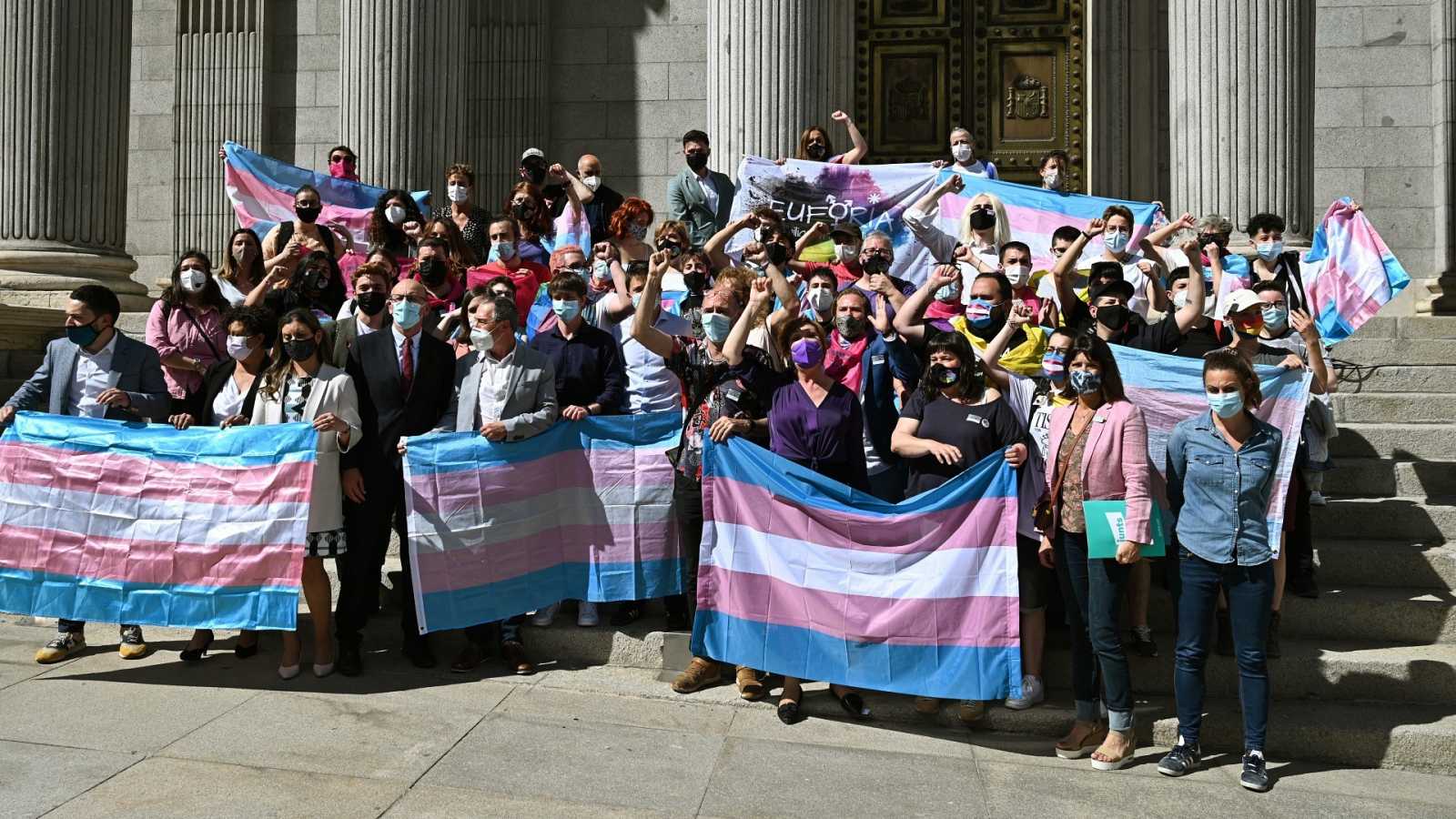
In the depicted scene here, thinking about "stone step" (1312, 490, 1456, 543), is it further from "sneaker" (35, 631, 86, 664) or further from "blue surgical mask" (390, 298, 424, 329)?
"sneaker" (35, 631, 86, 664)

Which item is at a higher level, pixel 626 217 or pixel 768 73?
pixel 768 73

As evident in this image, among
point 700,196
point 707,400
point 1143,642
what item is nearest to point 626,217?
point 700,196

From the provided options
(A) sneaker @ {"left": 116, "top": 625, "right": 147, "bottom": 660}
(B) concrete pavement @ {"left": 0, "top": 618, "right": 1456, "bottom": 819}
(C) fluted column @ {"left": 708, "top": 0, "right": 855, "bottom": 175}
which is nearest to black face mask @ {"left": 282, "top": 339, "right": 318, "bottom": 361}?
(B) concrete pavement @ {"left": 0, "top": 618, "right": 1456, "bottom": 819}

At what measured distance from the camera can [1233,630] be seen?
6.80m

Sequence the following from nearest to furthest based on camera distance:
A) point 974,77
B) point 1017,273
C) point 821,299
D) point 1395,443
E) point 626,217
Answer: point 821,299, point 1017,273, point 1395,443, point 626,217, point 974,77

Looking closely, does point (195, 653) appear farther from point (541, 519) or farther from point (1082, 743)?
point (1082, 743)

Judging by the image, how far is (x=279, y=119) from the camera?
17.4 metres

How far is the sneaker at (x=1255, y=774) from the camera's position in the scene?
654 centimetres

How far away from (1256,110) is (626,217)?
6.45m

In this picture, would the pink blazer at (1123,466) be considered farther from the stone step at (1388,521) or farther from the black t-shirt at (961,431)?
the stone step at (1388,521)

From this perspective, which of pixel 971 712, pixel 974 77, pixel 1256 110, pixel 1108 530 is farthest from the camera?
pixel 974 77

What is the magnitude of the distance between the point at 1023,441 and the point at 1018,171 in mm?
9897

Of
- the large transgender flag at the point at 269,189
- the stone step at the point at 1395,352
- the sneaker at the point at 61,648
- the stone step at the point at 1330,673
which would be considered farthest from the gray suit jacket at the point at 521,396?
the stone step at the point at 1395,352

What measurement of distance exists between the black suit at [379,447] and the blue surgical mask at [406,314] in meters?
0.15
